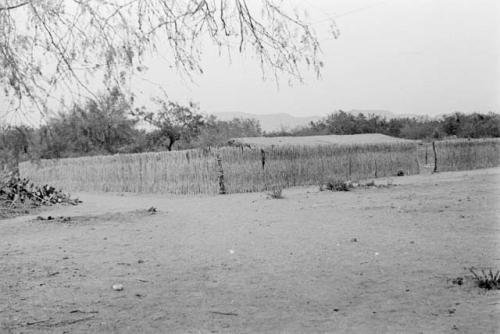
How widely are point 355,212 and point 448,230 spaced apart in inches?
103

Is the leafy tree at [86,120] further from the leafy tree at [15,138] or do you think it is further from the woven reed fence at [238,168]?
the woven reed fence at [238,168]

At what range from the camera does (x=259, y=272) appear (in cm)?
560

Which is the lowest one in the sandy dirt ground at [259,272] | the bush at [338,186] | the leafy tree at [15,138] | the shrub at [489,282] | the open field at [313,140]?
the bush at [338,186]

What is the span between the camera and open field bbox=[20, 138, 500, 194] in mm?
16844

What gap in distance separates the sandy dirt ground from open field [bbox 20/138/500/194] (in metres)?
6.40

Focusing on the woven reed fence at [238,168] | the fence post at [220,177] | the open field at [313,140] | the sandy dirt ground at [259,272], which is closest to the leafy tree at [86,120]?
the sandy dirt ground at [259,272]

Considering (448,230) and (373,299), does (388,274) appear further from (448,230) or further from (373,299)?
(448,230)

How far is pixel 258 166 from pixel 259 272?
1156 cm

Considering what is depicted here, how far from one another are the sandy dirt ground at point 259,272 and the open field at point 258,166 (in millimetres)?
6402

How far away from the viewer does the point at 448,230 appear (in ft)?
24.8

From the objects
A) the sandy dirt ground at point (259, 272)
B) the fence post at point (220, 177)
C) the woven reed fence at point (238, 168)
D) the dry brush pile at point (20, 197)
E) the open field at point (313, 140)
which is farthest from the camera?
the open field at point (313, 140)

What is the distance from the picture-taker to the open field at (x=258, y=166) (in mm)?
16844

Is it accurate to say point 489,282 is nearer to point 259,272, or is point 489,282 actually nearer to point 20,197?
point 259,272

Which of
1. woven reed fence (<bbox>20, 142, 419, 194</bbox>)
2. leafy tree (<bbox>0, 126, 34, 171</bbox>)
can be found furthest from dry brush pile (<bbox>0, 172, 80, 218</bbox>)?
leafy tree (<bbox>0, 126, 34, 171</bbox>)
